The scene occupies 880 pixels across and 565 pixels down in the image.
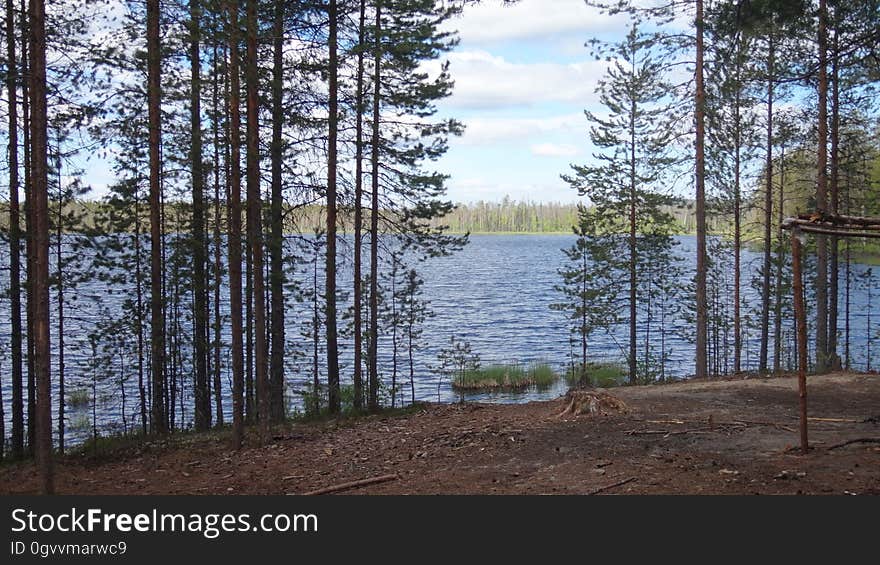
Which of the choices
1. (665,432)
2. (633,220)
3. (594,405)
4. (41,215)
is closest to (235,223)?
(41,215)

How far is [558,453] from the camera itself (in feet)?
30.0

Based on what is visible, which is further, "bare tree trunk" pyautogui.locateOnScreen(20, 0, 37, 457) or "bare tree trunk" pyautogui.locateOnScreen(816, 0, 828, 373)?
"bare tree trunk" pyautogui.locateOnScreen(816, 0, 828, 373)

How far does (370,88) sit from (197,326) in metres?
7.56

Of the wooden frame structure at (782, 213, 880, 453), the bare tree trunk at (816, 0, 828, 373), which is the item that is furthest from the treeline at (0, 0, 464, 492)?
the bare tree trunk at (816, 0, 828, 373)

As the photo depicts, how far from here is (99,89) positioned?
12758 mm

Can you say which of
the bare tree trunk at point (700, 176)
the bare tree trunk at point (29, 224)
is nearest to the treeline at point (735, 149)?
the bare tree trunk at point (700, 176)

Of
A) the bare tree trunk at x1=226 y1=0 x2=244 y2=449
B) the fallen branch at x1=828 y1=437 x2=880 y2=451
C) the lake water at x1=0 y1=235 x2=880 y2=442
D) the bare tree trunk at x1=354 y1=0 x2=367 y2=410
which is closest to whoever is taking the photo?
the fallen branch at x1=828 y1=437 x2=880 y2=451

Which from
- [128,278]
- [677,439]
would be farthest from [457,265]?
[677,439]

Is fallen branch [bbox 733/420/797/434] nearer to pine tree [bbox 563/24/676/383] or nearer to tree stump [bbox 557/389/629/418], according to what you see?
tree stump [bbox 557/389/629/418]

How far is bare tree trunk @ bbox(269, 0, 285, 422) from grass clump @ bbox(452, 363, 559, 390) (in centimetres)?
1315

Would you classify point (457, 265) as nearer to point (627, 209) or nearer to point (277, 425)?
point (627, 209)

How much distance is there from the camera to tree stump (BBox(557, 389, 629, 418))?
11555 millimetres

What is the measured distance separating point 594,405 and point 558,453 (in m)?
2.80

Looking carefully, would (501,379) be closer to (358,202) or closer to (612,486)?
(358,202)
